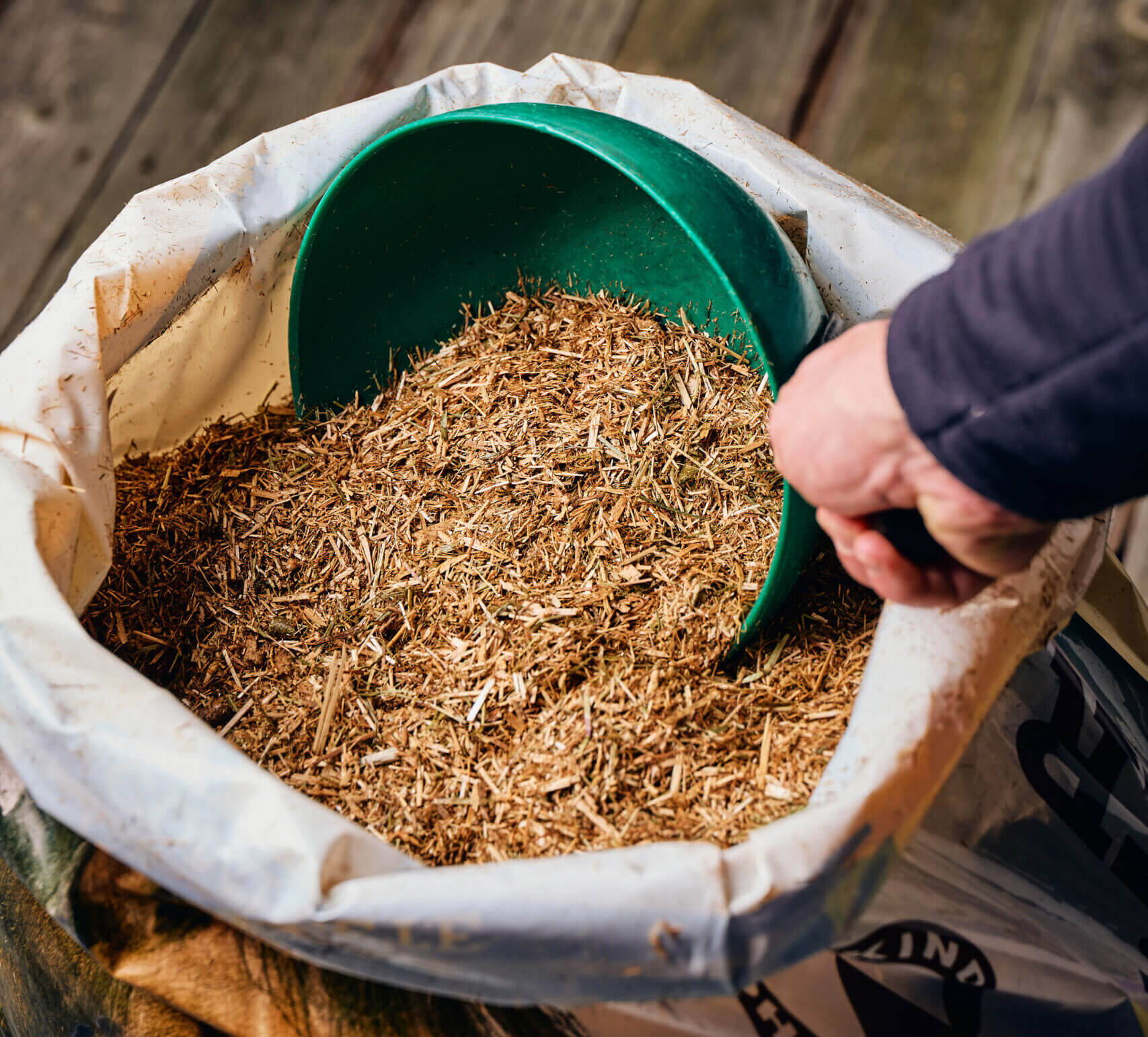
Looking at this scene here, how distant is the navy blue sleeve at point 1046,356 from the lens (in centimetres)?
38

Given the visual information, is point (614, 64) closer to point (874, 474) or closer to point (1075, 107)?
point (1075, 107)

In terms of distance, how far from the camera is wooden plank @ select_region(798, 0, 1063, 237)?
1527 mm

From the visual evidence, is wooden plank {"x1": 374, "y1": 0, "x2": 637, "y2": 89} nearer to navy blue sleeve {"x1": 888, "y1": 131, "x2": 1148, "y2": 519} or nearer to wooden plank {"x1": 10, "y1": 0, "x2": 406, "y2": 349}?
wooden plank {"x1": 10, "y1": 0, "x2": 406, "y2": 349}

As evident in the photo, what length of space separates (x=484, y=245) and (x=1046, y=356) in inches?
28.7

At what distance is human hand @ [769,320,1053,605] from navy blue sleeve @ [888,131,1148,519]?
29 millimetres

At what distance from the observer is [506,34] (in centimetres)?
159

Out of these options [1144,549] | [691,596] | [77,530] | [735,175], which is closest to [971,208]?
[1144,549]

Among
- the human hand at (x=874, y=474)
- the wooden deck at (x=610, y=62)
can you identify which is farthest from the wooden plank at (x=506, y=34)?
the human hand at (x=874, y=474)

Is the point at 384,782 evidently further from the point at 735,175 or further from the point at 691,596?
the point at 735,175

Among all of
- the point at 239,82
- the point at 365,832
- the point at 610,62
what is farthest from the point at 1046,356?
the point at 239,82

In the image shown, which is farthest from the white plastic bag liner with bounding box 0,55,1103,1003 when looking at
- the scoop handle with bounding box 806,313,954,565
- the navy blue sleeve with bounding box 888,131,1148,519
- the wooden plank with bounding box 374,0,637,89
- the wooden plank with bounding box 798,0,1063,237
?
the wooden plank with bounding box 374,0,637,89

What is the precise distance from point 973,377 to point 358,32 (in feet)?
5.11

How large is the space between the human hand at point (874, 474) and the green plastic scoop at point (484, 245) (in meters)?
0.14

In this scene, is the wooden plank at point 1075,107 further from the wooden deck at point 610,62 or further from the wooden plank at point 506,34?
the wooden plank at point 506,34
